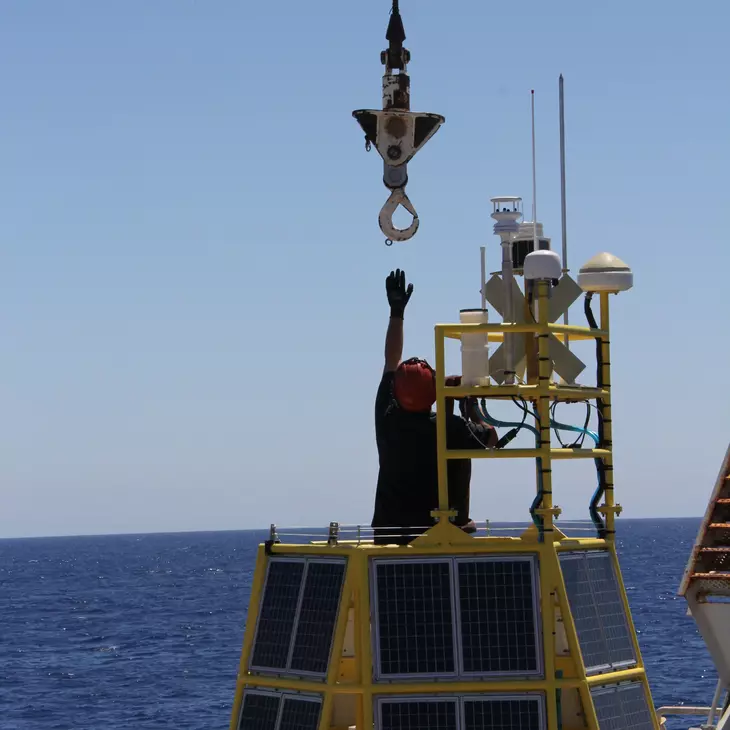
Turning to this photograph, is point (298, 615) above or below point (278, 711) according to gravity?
above

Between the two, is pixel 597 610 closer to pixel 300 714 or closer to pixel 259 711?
pixel 300 714

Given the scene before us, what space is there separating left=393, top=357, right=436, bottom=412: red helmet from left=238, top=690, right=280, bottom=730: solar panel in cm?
429

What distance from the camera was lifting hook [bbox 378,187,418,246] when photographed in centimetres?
2102

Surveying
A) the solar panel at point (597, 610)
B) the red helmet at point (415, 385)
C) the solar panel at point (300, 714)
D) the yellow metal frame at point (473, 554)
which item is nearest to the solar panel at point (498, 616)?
the yellow metal frame at point (473, 554)

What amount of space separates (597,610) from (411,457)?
Result: 3227 millimetres

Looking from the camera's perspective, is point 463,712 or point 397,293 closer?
point 463,712

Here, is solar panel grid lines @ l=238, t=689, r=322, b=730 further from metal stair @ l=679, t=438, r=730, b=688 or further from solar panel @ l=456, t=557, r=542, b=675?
metal stair @ l=679, t=438, r=730, b=688

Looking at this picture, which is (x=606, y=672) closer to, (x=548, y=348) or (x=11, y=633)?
(x=548, y=348)

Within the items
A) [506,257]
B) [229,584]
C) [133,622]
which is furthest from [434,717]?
[229,584]

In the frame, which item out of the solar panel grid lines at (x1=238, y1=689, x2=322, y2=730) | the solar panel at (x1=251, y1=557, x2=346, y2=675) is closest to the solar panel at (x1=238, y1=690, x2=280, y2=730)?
the solar panel grid lines at (x1=238, y1=689, x2=322, y2=730)

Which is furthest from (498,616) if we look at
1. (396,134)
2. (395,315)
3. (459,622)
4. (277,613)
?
(396,134)

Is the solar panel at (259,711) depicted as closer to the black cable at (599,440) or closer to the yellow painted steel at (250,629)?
the yellow painted steel at (250,629)

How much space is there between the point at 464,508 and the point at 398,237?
3707 mm

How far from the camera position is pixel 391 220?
21.0 m
